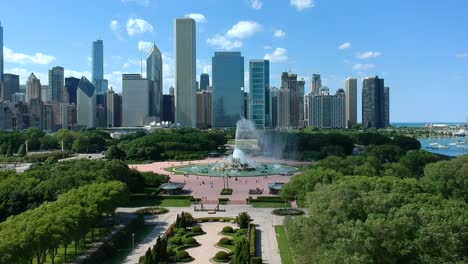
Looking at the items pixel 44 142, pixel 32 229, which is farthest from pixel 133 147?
pixel 32 229

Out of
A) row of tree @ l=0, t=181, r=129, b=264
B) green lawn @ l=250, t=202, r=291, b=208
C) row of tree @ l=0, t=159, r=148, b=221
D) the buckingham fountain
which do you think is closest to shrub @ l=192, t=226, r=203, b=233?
row of tree @ l=0, t=181, r=129, b=264

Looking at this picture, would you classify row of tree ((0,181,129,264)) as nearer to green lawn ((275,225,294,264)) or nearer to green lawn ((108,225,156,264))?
green lawn ((108,225,156,264))

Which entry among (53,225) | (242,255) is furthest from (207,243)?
(53,225)

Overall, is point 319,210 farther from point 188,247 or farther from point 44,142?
point 44,142

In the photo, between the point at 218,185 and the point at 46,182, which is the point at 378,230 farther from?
the point at 218,185

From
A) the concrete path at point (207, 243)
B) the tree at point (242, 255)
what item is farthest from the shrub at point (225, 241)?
the tree at point (242, 255)

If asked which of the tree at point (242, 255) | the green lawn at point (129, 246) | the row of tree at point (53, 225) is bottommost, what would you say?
the green lawn at point (129, 246)

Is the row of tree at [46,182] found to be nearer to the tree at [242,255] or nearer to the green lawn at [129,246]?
the green lawn at [129,246]
